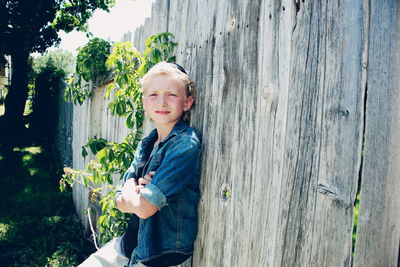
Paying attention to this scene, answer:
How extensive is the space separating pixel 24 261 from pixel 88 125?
2112 millimetres

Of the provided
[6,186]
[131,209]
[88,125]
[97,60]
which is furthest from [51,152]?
[131,209]

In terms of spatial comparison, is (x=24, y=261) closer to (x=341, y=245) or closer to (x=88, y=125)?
(x=88, y=125)

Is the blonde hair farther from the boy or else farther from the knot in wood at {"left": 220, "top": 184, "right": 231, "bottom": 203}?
the knot in wood at {"left": 220, "top": 184, "right": 231, "bottom": 203}

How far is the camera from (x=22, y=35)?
13125mm

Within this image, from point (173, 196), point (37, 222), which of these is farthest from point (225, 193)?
point (37, 222)

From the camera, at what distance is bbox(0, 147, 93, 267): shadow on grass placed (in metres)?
4.45

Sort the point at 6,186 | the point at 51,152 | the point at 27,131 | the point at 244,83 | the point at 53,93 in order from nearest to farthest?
the point at 244,83 → the point at 6,186 → the point at 51,152 → the point at 53,93 → the point at 27,131

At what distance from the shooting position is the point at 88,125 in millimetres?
5215

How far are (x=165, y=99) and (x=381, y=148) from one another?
1203 millimetres

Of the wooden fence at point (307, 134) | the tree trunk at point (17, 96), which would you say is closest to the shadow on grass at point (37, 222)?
the wooden fence at point (307, 134)

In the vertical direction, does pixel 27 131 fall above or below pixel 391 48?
below

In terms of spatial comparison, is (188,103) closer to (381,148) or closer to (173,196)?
(173,196)

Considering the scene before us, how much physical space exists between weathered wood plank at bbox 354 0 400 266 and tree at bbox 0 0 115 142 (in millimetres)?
13877

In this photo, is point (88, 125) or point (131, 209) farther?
point (88, 125)
